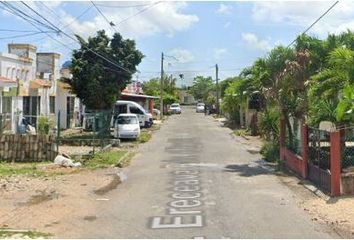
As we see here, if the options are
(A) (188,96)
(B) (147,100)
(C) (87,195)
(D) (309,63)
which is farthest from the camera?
(A) (188,96)

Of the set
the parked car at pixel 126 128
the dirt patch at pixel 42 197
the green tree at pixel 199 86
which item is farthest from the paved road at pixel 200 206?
the green tree at pixel 199 86

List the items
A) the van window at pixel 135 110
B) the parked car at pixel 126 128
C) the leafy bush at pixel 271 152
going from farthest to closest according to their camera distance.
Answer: the van window at pixel 135 110 → the parked car at pixel 126 128 → the leafy bush at pixel 271 152

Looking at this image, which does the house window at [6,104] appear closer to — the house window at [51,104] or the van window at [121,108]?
the house window at [51,104]

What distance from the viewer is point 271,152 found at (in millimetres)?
23484

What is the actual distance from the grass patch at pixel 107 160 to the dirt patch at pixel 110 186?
111 inches

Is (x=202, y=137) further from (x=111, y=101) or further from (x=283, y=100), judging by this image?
(x=283, y=100)

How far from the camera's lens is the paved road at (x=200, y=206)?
1032 centimetres

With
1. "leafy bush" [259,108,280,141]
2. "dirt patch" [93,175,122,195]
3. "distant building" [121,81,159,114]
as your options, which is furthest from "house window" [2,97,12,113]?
"distant building" [121,81,159,114]

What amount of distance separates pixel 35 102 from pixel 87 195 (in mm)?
21401

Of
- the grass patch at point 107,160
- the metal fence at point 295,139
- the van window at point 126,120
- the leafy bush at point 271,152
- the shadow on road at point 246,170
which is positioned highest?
the van window at point 126,120

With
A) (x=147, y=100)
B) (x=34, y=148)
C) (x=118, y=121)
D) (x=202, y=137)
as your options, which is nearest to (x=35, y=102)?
(x=118, y=121)

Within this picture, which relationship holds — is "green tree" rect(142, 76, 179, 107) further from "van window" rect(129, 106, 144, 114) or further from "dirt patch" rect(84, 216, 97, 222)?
"dirt patch" rect(84, 216, 97, 222)

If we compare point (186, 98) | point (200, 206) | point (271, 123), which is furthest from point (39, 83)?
point (186, 98)

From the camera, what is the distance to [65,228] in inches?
422
